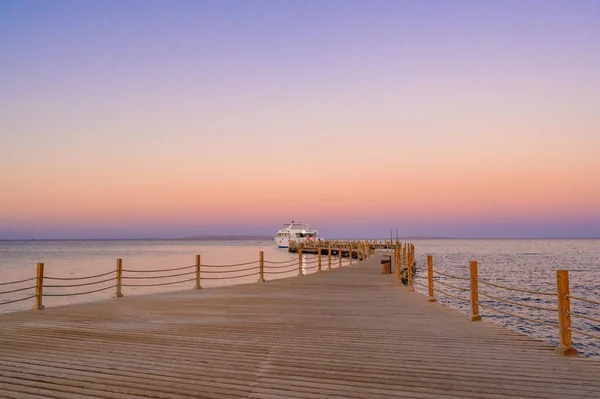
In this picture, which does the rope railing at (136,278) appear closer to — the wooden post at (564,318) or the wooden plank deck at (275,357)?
the wooden plank deck at (275,357)

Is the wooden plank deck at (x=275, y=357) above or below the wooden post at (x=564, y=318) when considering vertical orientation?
below

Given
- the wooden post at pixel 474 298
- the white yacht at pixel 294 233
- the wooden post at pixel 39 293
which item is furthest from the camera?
the white yacht at pixel 294 233

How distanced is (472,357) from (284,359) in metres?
2.41

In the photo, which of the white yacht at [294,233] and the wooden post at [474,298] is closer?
the wooden post at [474,298]

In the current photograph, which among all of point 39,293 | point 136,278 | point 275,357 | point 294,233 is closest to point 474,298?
point 275,357

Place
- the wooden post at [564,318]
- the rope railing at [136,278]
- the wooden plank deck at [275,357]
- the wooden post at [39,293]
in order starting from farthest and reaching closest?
the rope railing at [136,278]
the wooden post at [39,293]
the wooden post at [564,318]
the wooden plank deck at [275,357]

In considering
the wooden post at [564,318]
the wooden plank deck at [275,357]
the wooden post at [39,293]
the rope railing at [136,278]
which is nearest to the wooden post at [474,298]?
the wooden plank deck at [275,357]

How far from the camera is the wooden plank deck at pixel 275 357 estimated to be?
4719 mm

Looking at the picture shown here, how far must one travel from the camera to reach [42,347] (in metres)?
6.64

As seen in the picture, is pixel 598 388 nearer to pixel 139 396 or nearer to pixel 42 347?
pixel 139 396

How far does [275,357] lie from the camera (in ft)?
19.8

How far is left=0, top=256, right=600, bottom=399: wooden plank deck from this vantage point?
472cm

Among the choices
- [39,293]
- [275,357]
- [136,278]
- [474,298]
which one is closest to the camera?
[275,357]

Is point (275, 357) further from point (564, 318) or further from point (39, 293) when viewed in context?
point (39, 293)
